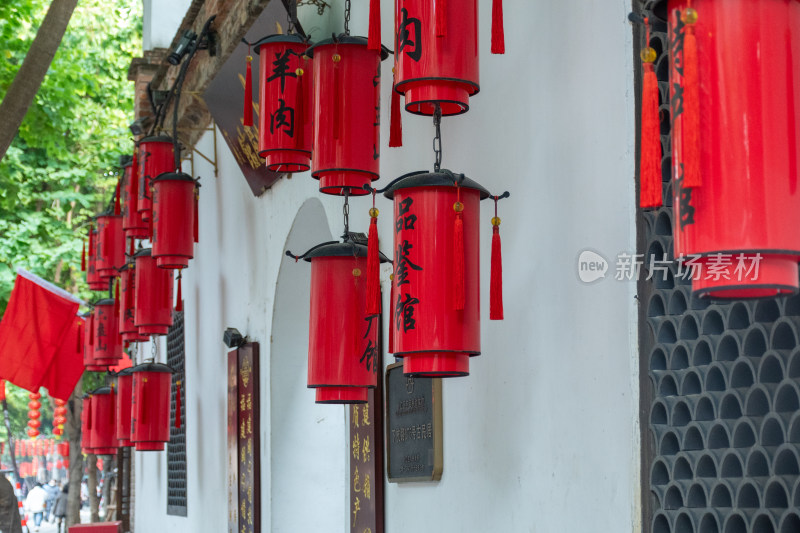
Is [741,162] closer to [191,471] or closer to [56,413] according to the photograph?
[191,471]

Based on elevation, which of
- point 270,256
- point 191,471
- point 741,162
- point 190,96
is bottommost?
point 191,471

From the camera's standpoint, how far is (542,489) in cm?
334

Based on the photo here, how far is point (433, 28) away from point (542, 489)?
4.71 feet

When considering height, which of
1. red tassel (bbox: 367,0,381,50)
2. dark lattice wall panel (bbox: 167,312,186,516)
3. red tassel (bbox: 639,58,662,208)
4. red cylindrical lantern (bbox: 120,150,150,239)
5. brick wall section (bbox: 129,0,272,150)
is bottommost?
dark lattice wall panel (bbox: 167,312,186,516)

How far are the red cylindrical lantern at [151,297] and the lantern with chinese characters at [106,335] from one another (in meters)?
1.92

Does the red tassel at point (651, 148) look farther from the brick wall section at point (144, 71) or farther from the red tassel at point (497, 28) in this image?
the brick wall section at point (144, 71)

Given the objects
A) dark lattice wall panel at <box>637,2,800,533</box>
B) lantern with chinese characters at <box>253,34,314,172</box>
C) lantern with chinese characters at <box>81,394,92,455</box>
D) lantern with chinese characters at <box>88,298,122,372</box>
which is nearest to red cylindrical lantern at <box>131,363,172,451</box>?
lantern with chinese characters at <box>88,298,122,372</box>

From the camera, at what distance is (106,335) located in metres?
10.0

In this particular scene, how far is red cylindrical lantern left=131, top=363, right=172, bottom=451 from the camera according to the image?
8219mm

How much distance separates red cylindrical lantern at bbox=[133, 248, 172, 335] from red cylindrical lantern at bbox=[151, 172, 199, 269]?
0.81 meters

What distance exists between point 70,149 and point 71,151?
0.04 meters

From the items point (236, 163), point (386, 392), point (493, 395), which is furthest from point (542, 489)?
point (236, 163)

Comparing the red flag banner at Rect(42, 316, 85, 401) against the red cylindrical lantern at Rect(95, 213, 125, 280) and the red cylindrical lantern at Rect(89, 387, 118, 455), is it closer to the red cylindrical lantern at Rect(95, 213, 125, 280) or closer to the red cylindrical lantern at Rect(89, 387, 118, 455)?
the red cylindrical lantern at Rect(89, 387, 118, 455)

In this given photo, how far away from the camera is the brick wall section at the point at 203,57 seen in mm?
6480
